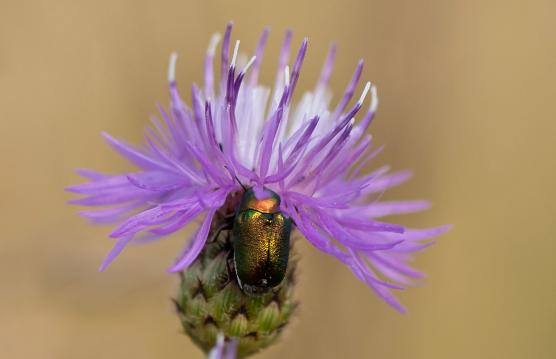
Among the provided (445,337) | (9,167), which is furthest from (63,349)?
(445,337)

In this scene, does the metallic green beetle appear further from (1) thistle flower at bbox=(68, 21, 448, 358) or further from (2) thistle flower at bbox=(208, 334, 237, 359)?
(2) thistle flower at bbox=(208, 334, 237, 359)

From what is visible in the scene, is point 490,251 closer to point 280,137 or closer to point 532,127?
point 532,127

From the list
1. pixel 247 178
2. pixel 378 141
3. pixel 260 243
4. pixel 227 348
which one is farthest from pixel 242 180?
pixel 378 141

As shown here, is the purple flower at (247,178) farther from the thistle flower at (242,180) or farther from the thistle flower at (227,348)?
the thistle flower at (227,348)

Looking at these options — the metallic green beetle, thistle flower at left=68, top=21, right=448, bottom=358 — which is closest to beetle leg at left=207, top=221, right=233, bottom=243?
thistle flower at left=68, top=21, right=448, bottom=358

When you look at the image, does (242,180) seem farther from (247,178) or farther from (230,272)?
(230,272)
